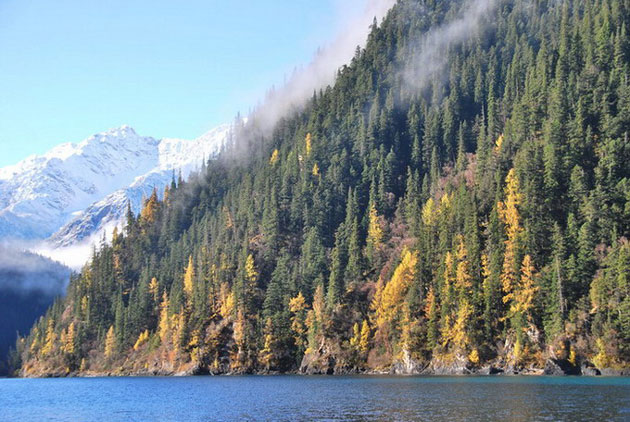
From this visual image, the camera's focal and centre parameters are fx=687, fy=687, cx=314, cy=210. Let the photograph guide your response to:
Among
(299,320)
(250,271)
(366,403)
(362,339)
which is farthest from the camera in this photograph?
(250,271)

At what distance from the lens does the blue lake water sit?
6475cm

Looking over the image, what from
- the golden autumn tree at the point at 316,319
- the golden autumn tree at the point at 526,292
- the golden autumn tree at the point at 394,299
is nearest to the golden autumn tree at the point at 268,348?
the golden autumn tree at the point at 316,319

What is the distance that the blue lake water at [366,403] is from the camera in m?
64.8

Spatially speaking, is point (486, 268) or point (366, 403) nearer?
point (366, 403)

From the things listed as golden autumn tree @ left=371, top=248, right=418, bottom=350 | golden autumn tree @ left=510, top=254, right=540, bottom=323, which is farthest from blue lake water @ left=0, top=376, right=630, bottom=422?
golden autumn tree @ left=371, top=248, right=418, bottom=350

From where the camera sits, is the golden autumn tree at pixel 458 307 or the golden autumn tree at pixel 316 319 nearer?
the golden autumn tree at pixel 458 307

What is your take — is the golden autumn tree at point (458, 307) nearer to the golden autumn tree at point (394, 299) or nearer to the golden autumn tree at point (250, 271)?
the golden autumn tree at point (394, 299)

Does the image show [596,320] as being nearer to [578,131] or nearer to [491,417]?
[578,131]

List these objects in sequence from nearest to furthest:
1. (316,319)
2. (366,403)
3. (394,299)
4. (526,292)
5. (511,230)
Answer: (366,403) → (526,292) → (511,230) → (394,299) → (316,319)

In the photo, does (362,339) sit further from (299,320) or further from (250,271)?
(250,271)

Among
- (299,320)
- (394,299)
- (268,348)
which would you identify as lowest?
(268,348)

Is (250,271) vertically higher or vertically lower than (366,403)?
higher

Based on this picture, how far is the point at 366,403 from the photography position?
77938 millimetres

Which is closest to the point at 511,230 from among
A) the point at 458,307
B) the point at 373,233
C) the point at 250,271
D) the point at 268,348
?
the point at 458,307
